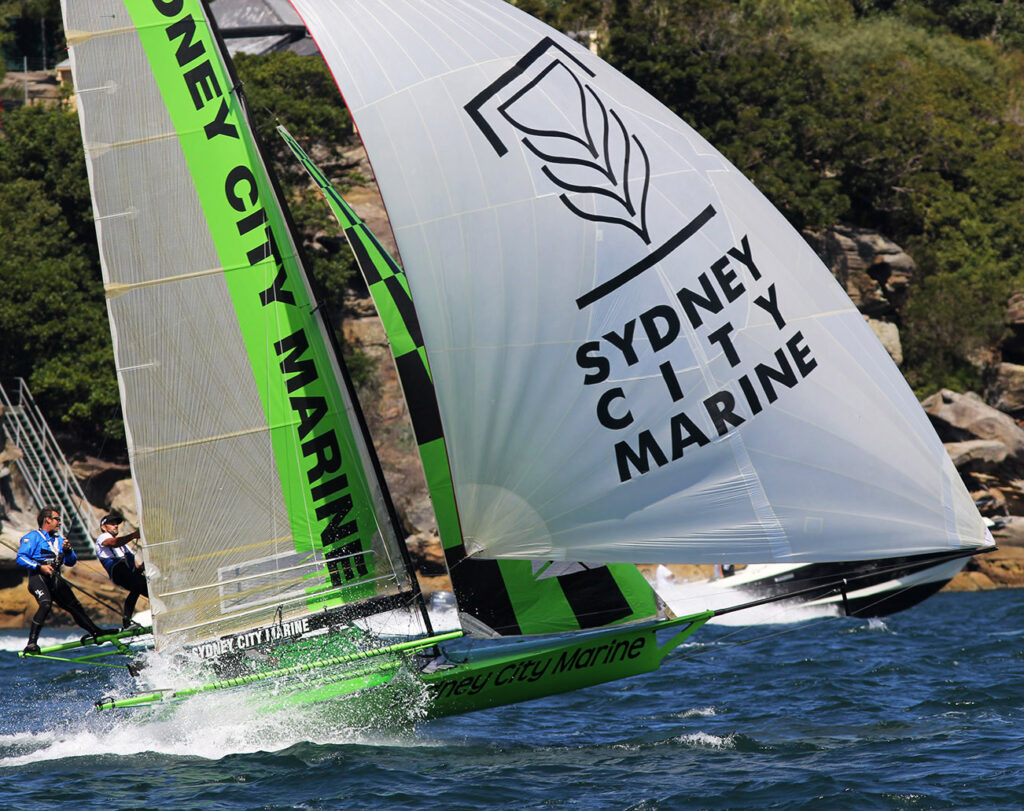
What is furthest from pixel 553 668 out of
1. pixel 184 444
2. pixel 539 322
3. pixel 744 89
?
pixel 744 89

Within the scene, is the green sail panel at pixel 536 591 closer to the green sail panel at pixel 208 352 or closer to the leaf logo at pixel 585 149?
the green sail panel at pixel 208 352

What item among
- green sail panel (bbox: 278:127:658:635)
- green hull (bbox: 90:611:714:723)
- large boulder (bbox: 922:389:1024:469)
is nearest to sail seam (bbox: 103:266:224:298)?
green sail panel (bbox: 278:127:658:635)

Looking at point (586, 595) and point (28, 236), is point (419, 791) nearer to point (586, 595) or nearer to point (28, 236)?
point (586, 595)

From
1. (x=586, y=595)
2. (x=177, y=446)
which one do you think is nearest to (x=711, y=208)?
(x=586, y=595)

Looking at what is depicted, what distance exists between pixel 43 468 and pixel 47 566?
15.6 metres

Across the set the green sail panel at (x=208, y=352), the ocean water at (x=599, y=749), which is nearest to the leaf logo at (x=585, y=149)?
the green sail panel at (x=208, y=352)

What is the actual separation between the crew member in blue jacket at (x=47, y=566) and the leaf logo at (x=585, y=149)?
5.34 m

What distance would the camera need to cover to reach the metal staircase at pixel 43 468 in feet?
81.5

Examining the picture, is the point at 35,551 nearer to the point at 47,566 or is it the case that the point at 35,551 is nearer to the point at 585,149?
the point at 47,566

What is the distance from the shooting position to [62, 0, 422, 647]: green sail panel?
1042 centimetres

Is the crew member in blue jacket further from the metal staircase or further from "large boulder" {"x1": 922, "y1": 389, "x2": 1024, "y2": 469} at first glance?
"large boulder" {"x1": 922, "y1": 389, "x2": 1024, "y2": 469}

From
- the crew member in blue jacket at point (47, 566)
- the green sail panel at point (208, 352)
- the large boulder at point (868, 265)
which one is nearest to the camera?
the green sail panel at point (208, 352)

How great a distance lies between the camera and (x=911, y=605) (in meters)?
22.5

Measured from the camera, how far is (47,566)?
1120 centimetres
